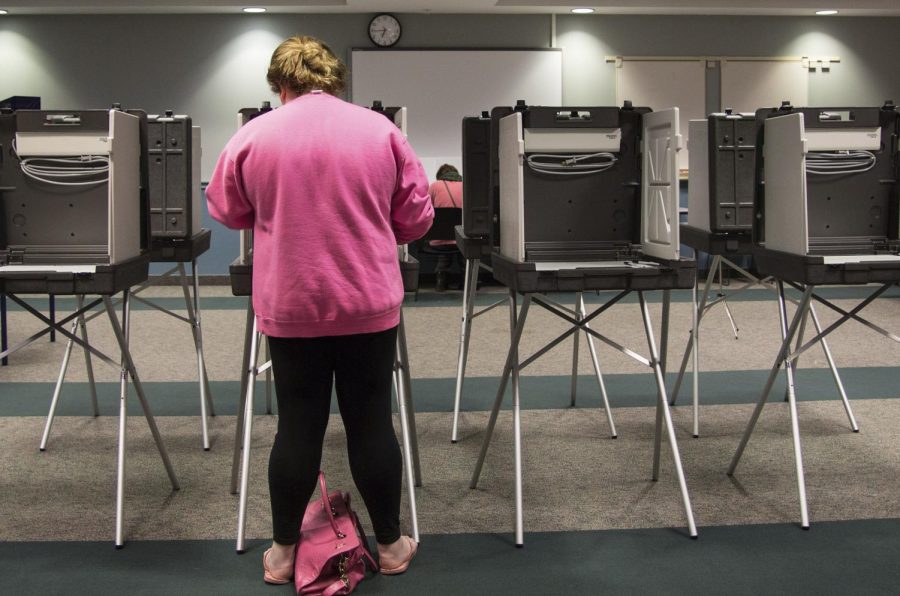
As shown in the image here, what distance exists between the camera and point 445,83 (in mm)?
8570

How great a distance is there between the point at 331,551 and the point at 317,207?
815 millimetres

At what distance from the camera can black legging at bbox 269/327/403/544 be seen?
7.13ft

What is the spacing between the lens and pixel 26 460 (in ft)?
10.6

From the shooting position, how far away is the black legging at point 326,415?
2.17 metres

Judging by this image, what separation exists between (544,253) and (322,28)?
6.30 m

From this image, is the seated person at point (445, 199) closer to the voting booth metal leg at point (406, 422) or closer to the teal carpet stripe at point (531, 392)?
the teal carpet stripe at point (531, 392)

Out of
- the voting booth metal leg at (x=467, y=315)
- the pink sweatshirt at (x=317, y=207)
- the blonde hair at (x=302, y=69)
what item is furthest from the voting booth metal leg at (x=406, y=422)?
the blonde hair at (x=302, y=69)

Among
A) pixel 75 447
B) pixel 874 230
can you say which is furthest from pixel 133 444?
pixel 874 230

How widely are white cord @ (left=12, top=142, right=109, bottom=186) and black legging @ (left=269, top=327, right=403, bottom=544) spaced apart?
3.48 ft

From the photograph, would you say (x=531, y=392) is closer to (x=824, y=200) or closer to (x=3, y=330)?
(x=824, y=200)

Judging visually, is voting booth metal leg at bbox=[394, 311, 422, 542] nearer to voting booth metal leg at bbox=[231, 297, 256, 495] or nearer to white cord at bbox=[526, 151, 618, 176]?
voting booth metal leg at bbox=[231, 297, 256, 495]

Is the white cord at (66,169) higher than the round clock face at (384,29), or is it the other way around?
the round clock face at (384,29)

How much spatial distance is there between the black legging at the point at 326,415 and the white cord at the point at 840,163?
1.51 m

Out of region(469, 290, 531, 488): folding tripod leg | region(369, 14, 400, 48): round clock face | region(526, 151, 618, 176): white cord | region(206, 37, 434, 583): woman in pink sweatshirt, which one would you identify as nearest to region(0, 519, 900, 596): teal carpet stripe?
region(206, 37, 434, 583): woman in pink sweatshirt
